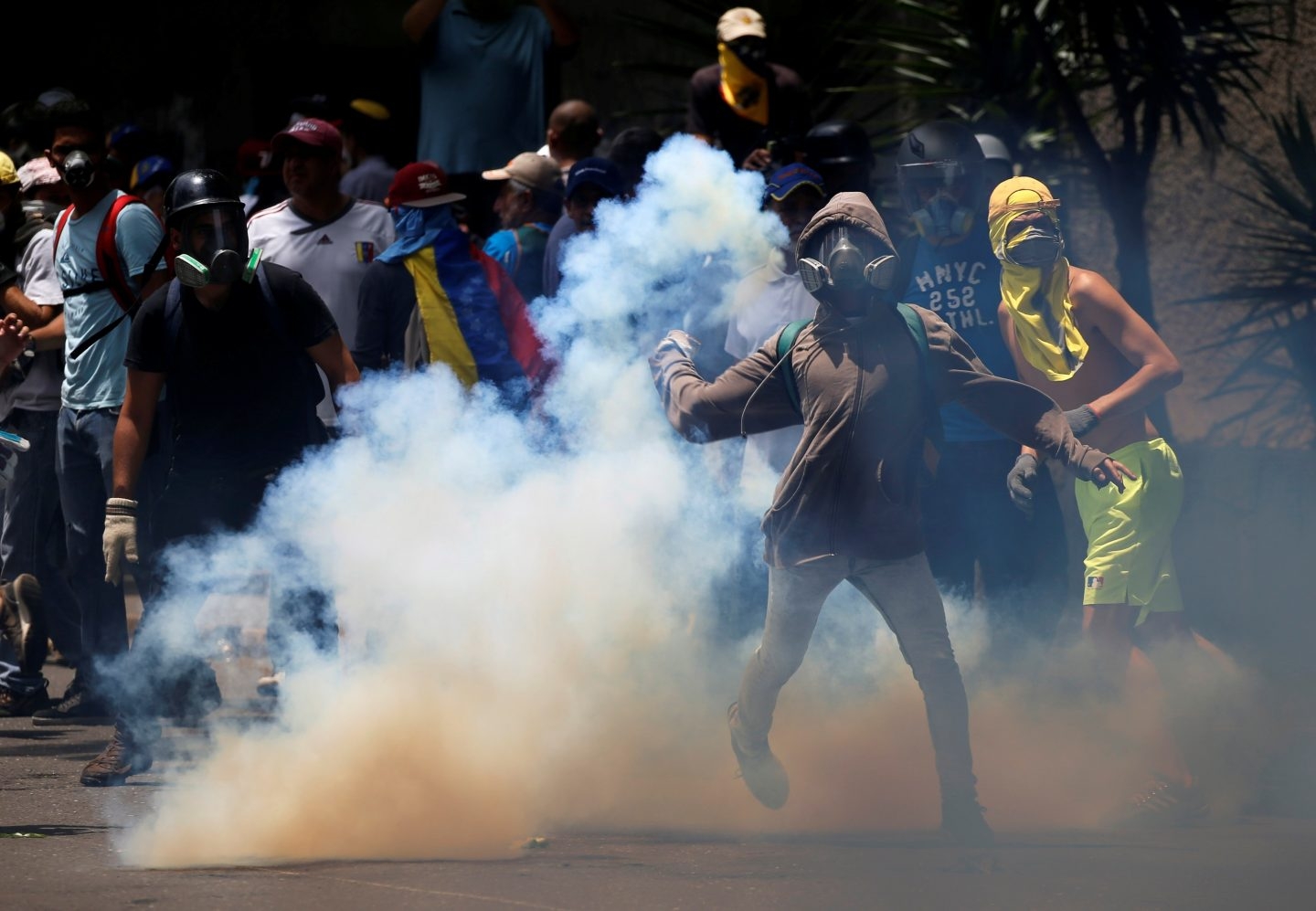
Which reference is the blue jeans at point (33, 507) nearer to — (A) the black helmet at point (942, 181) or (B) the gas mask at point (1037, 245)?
(A) the black helmet at point (942, 181)

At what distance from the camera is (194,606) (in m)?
5.58

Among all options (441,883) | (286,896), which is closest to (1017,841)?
(441,883)

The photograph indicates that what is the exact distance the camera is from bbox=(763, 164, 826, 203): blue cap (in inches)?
240

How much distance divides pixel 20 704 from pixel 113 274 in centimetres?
174

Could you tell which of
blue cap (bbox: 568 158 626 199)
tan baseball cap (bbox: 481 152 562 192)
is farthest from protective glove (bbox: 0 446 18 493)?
blue cap (bbox: 568 158 626 199)

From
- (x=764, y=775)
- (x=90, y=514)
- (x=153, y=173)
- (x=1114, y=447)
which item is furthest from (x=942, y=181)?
(x=153, y=173)

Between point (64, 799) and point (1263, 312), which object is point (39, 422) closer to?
point (64, 799)

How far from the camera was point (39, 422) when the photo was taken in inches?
281

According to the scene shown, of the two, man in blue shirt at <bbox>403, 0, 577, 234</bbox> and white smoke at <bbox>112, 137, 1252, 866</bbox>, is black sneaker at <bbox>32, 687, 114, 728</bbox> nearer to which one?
white smoke at <bbox>112, 137, 1252, 866</bbox>

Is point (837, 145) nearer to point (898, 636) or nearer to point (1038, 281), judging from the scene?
point (1038, 281)

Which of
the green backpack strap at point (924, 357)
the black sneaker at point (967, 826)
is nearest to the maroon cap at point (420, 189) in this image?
the green backpack strap at point (924, 357)

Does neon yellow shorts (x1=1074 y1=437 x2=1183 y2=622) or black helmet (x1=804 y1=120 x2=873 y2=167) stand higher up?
black helmet (x1=804 y1=120 x2=873 y2=167)

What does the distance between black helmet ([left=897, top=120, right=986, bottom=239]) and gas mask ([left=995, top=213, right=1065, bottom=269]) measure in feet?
1.50

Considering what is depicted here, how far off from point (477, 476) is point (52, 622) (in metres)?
2.56
